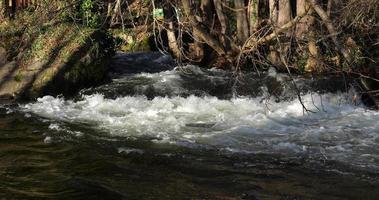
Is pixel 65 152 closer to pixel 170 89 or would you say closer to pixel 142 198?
pixel 142 198

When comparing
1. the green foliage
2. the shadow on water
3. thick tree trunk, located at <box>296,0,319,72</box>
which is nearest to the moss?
the green foliage

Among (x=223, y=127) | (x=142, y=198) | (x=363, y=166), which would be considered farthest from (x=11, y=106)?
(x=363, y=166)

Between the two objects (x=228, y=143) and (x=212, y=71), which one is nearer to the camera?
(x=228, y=143)

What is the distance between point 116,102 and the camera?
37.2 ft

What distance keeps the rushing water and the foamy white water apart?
18 mm

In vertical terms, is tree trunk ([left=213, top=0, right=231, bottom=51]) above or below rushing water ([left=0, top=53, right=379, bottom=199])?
above

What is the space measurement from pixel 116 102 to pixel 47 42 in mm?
2840

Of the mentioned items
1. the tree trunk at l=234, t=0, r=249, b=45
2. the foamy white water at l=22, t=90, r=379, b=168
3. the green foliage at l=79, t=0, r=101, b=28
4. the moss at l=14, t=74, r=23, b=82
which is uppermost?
the green foliage at l=79, t=0, r=101, b=28

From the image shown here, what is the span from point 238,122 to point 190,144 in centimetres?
178

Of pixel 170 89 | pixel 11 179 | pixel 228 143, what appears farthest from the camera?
pixel 170 89

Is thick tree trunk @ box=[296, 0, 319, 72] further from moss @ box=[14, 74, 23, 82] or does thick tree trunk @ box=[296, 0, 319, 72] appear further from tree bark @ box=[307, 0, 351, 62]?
moss @ box=[14, 74, 23, 82]

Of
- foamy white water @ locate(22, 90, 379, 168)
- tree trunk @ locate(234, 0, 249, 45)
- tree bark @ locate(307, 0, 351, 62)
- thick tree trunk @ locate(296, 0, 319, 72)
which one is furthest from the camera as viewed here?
tree trunk @ locate(234, 0, 249, 45)

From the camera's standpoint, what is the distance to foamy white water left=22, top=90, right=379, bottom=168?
8031 mm

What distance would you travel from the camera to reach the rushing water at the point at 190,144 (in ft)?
20.4
